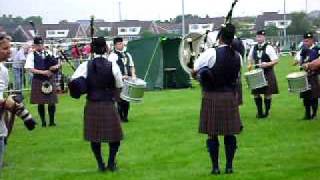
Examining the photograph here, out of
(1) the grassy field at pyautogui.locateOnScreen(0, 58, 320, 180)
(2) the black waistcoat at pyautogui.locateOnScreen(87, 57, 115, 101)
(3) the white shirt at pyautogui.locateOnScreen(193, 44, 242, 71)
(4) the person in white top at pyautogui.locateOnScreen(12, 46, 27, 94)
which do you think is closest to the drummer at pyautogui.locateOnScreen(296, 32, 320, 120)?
(1) the grassy field at pyautogui.locateOnScreen(0, 58, 320, 180)

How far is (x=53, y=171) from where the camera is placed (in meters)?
7.91

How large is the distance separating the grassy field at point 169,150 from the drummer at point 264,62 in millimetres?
434

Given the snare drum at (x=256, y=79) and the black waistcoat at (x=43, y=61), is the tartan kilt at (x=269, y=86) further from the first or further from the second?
the black waistcoat at (x=43, y=61)

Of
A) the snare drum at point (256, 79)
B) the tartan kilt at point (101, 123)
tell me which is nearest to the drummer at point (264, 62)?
the snare drum at point (256, 79)

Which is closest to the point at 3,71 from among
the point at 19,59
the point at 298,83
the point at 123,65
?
the point at 123,65

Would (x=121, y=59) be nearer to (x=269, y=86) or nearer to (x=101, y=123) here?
(x=269, y=86)

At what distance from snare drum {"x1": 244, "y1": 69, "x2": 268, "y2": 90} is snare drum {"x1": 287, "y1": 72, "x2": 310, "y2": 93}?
54 cm

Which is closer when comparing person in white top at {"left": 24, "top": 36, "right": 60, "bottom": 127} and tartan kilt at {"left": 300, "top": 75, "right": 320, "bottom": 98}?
tartan kilt at {"left": 300, "top": 75, "right": 320, "bottom": 98}

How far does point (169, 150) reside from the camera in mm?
9016

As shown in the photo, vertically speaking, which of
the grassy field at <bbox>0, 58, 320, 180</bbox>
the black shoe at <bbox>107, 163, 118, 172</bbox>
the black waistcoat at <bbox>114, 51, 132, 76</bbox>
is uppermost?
the black waistcoat at <bbox>114, 51, 132, 76</bbox>

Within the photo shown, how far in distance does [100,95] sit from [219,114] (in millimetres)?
1318

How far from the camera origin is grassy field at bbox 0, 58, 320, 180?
7.49 meters

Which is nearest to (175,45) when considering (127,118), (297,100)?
(297,100)

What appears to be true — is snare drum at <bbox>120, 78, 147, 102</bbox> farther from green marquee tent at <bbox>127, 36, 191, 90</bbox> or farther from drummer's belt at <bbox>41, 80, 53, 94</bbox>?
green marquee tent at <bbox>127, 36, 191, 90</bbox>
